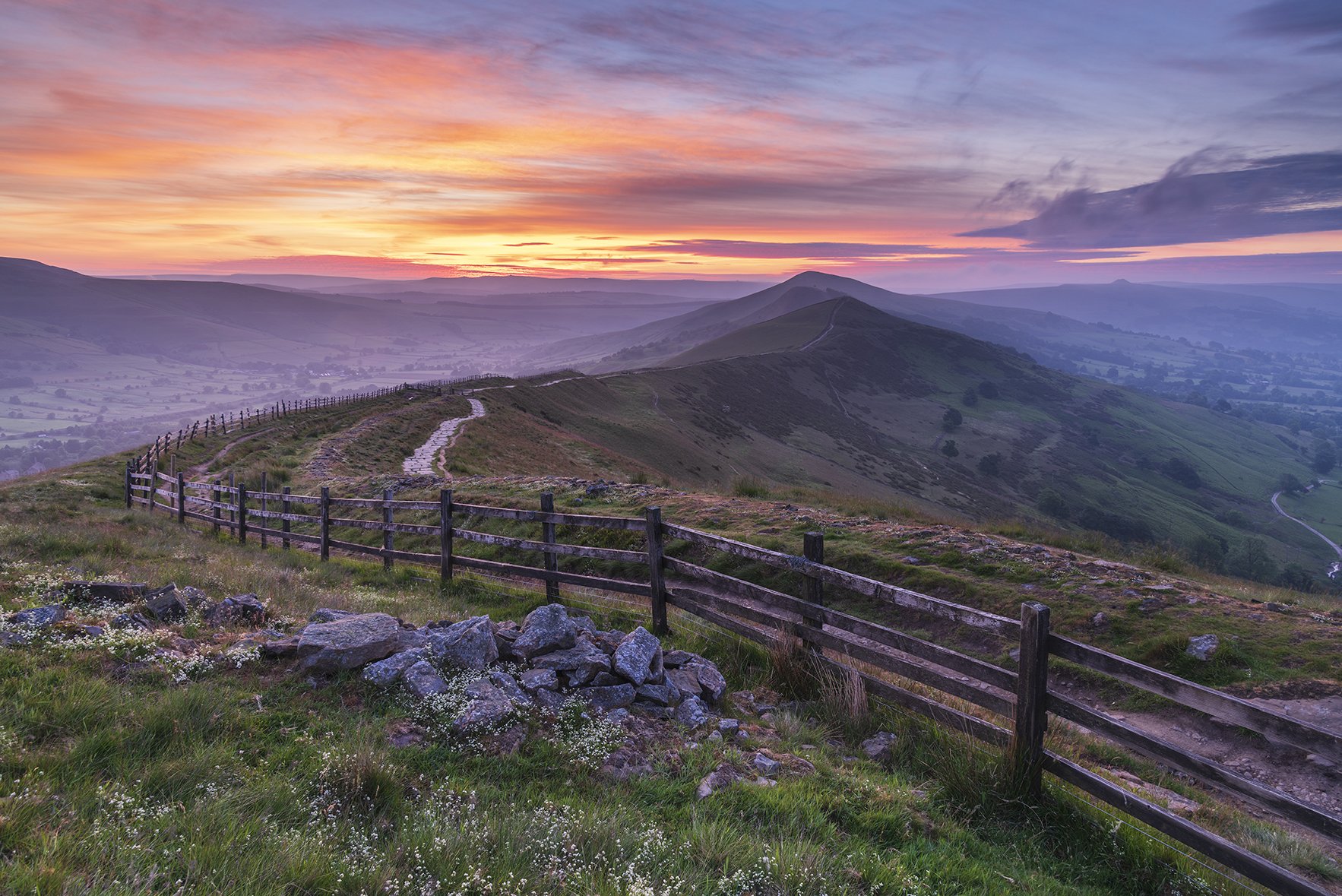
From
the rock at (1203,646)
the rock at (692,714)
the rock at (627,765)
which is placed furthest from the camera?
the rock at (1203,646)

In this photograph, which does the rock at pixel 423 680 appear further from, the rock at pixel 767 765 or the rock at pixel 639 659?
the rock at pixel 767 765

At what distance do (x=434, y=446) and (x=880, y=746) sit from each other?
1594 inches

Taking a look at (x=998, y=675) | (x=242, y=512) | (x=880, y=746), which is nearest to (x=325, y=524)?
(x=242, y=512)

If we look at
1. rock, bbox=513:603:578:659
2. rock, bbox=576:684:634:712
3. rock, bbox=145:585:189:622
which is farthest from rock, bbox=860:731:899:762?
rock, bbox=145:585:189:622

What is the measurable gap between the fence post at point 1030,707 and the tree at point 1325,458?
778 feet

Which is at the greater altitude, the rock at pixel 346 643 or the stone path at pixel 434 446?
the rock at pixel 346 643

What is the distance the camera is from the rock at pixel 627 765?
18.3ft

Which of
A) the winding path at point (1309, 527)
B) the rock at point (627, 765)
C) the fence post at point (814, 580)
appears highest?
the fence post at point (814, 580)

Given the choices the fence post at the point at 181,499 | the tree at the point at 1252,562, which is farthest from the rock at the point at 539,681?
the tree at the point at 1252,562

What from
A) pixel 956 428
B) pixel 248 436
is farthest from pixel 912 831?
pixel 956 428

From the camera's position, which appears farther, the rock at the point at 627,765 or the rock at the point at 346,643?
the rock at the point at 346,643

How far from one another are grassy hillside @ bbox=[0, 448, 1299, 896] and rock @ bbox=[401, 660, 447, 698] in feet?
0.67

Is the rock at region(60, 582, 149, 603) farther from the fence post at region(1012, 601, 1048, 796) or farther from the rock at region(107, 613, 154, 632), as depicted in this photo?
the fence post at region(1012, 601, 1048, 796)

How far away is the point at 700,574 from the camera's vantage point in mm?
9086
